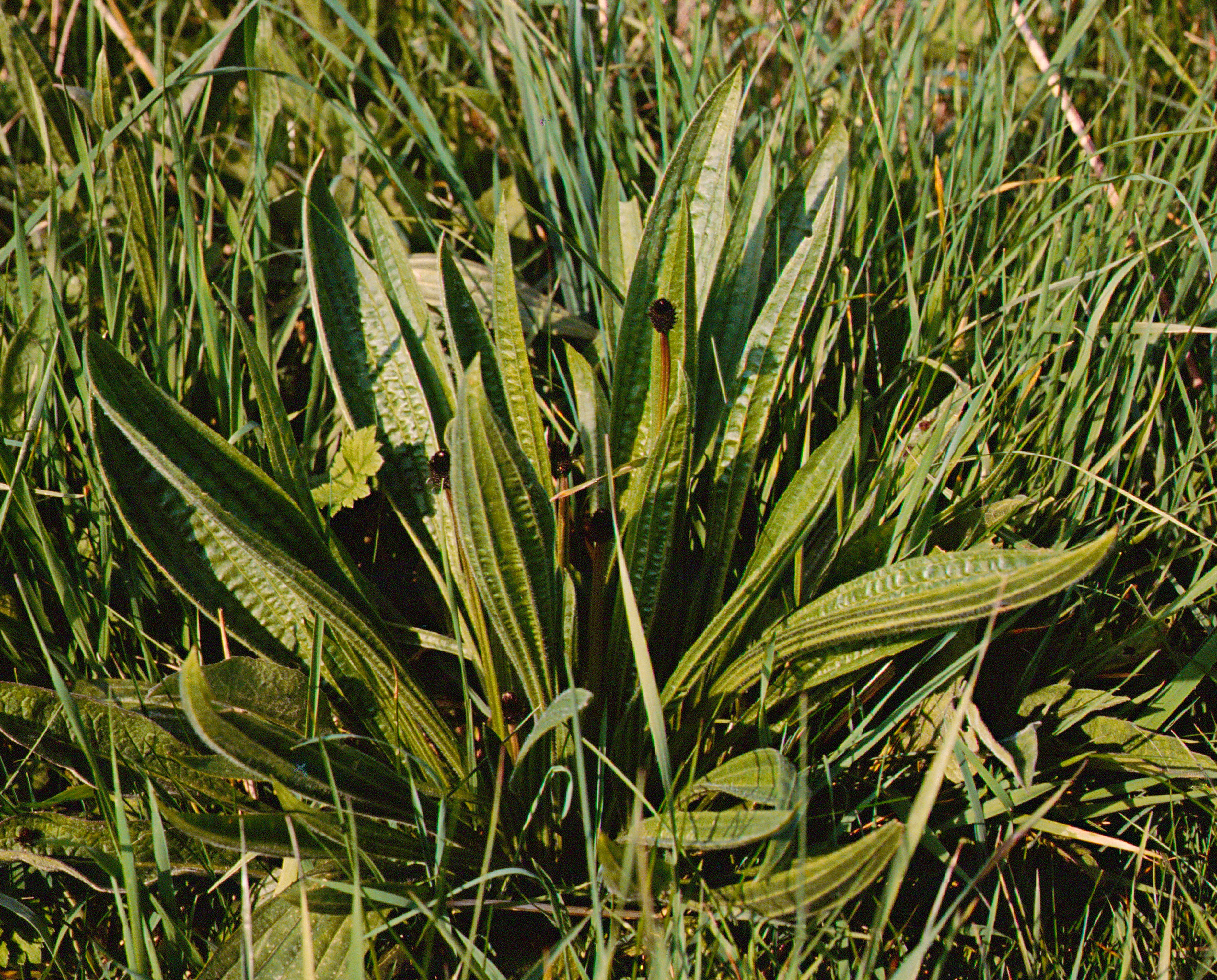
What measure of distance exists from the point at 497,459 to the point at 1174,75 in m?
1.85

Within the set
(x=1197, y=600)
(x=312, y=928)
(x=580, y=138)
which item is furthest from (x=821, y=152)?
(x=312, y=928)

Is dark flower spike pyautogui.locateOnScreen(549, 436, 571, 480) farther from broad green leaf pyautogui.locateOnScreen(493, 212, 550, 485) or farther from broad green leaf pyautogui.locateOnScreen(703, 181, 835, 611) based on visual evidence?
broad green leaf pyautogui.locateOnScreen(703, 181, 835, 611)

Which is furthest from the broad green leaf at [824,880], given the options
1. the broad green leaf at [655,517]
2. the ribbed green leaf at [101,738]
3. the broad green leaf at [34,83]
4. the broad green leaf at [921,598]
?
the broad green leaf at [34,83]

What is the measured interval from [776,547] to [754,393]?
237 mm

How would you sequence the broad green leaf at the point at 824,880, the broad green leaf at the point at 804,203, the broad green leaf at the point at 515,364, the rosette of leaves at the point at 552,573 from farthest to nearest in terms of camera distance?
the broad green leaf at the point at 804,203, the broad green leaf at the point at 515,364, the rosette of leaves at the point at 552,573, the broad green leaf at the point at 824,880

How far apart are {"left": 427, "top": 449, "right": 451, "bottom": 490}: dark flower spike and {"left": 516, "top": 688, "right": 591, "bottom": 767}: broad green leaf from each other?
0.74 ft

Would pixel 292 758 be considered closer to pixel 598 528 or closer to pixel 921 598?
pixel 598 528

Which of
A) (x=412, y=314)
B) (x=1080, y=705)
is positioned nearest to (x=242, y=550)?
(x=412, y=314)

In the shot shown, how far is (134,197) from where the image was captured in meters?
1.31

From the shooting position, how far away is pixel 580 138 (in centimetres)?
155

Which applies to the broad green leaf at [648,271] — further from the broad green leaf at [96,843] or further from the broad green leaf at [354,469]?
the broad green leaf at [96,843]

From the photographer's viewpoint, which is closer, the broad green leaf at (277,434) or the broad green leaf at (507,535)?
the broad green leaf at (507,535)

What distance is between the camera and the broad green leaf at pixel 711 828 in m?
0.87

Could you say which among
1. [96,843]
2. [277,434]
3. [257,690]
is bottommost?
[96,843]
